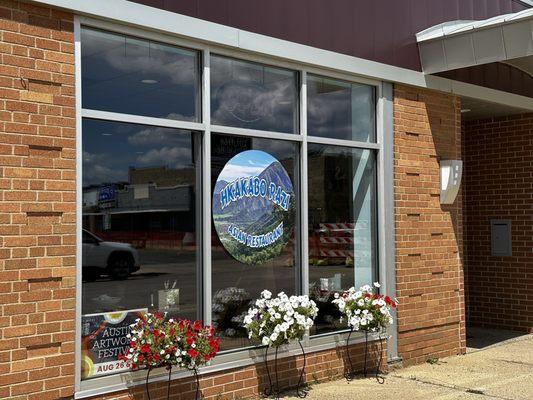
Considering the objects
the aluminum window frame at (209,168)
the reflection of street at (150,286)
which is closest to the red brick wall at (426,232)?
the aluminum window frame at (209,168)

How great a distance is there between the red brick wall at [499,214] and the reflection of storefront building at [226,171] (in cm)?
112

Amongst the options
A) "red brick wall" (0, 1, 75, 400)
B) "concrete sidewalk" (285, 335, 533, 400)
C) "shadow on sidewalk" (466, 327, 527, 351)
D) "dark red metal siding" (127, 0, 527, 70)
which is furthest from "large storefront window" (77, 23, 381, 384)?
"shadow on sidewalk" (466, 327, 527, 351)

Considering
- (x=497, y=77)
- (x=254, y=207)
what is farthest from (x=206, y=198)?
(x=497, y=77)

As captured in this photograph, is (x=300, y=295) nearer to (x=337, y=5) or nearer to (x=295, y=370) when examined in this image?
(x=295, y=370)

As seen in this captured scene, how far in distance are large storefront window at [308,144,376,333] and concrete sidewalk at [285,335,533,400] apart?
756 mm

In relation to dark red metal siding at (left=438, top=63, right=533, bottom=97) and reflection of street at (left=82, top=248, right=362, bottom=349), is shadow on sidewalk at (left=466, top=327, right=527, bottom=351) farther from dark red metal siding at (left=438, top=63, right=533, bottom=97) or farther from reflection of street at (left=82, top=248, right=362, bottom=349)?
reflection of street at (left=82, top=248, right=362, bottom=349)

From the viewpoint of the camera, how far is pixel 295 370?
21.3 ft

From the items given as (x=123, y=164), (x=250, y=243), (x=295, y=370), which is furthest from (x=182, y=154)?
(x=295, y=370)

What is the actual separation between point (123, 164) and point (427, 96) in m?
4.17

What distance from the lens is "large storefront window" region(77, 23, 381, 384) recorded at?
525cm

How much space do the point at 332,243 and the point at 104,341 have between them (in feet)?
9.21

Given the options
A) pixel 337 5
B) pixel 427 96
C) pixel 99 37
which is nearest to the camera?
pixel 99 37

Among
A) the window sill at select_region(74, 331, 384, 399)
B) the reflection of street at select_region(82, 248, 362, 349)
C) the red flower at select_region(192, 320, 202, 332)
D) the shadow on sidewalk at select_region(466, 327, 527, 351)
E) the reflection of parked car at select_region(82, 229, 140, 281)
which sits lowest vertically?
the shadow on sidewalk at select_region(466, 327, 527, 351)

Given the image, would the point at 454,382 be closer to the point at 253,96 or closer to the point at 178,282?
the point at 178,282
